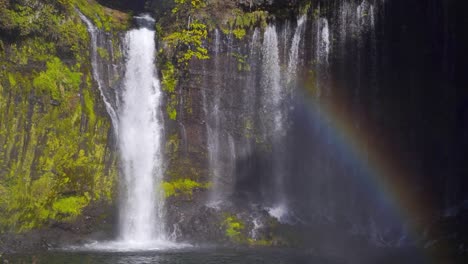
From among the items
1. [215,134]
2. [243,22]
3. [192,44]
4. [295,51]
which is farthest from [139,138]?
[295,51]

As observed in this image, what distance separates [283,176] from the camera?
24.3m

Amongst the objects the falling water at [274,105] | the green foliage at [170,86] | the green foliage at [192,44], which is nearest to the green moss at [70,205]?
the green foliage at [170,86]

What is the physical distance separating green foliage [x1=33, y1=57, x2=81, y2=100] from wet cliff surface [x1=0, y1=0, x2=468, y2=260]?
0.06 metres

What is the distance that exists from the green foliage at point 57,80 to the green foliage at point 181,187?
5921mm

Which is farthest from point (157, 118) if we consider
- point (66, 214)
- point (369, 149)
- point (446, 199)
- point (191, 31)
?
point (446, 199)

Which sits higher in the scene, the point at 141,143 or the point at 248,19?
the point at 248,19

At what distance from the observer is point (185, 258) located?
17953 millimetres

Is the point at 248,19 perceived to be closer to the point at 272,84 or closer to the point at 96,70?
the point at 272,84

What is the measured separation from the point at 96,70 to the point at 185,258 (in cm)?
1022

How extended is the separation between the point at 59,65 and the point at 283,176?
11.2 meters

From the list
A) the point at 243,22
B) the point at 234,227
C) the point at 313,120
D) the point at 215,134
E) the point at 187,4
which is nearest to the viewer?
the point at 234,227

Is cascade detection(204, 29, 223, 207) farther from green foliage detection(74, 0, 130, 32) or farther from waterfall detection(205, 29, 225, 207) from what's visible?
green foliage detection(74, 0, 130, 32)

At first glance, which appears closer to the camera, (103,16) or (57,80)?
(57,80)

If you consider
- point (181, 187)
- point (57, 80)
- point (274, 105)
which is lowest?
point (181, 187)
